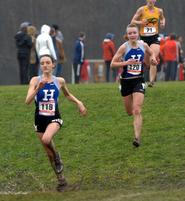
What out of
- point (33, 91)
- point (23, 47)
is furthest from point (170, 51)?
point (33, 91)

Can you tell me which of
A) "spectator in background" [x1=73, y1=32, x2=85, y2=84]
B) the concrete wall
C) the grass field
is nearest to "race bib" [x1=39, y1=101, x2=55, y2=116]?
the grass field

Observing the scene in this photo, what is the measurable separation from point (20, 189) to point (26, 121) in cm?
400

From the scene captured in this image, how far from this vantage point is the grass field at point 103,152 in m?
12.7

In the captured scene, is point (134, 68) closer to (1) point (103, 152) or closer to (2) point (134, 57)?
(2) point (134, 57)

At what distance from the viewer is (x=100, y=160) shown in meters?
14.4

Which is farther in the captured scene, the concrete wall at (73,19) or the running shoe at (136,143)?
the concrete wall at (73,19)

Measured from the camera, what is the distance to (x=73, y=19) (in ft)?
117

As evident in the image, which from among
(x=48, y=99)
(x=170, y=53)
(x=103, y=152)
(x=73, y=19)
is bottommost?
(x=103, y=152)

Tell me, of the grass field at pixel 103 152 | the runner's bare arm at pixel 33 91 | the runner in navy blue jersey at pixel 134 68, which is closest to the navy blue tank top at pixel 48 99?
the runner's bare arm at pixel 33 91

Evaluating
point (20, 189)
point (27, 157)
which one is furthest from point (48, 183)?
point (27, 157)

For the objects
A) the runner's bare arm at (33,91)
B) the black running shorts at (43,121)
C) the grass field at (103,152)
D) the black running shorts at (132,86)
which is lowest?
the grass field at (103,152)

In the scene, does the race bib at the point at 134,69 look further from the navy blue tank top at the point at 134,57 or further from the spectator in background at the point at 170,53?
the spectator in background at the point at 170,53

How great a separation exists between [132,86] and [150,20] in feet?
11.3

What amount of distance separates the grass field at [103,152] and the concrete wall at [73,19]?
16.1m
